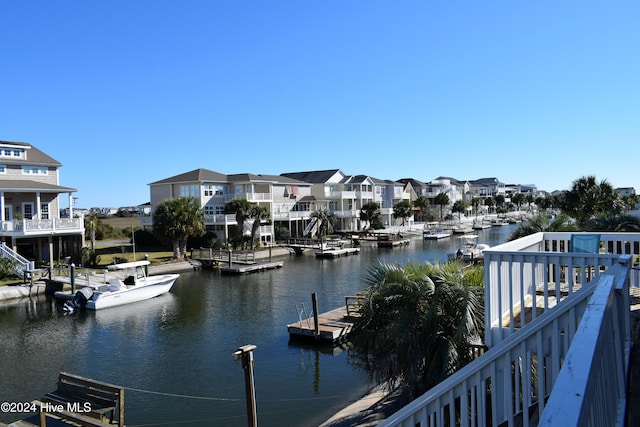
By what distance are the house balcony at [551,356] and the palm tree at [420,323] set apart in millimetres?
744

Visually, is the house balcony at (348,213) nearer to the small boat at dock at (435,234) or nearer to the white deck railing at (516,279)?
the small boat at dock at (435,234)

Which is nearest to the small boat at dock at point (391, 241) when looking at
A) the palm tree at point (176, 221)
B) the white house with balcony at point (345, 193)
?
the white house with balcony at point (345, 193)

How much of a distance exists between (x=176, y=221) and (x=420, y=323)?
36615mm

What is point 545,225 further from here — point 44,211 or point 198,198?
point 198,198

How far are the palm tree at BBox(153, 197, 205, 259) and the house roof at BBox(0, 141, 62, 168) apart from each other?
31.5 ft

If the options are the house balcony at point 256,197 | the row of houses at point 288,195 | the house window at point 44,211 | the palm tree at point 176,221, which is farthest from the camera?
the house balcony at point 256,197

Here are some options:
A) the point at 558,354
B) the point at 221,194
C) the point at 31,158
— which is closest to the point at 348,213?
the point at 221,194

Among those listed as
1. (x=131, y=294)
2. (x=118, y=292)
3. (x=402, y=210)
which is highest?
(x=402, y=210)

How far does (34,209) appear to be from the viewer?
40.1 meters

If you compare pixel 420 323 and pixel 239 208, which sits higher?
pixel 239 208

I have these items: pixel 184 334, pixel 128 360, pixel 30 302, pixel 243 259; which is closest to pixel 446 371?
pixel 128 360

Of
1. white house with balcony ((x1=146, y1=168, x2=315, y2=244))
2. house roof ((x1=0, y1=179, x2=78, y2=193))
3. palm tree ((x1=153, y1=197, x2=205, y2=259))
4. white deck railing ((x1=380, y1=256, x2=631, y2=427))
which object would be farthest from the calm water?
white house with balcony ((x1=146, y1=168, x2=315, y2=244))

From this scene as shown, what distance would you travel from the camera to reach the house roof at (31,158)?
39316mm

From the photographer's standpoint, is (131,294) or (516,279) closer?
(516,279)
